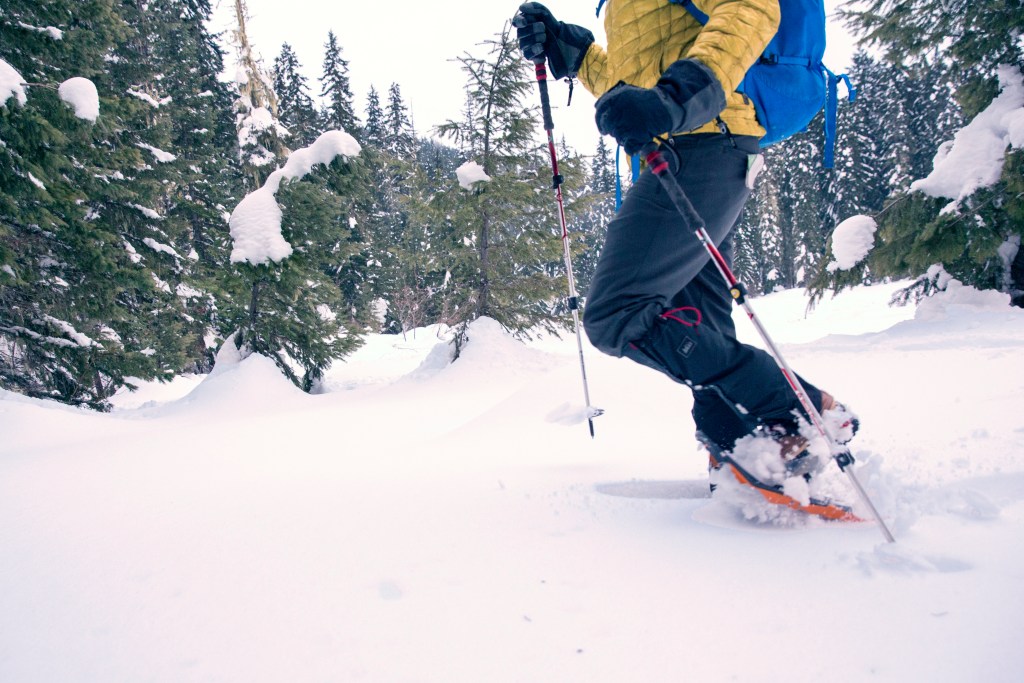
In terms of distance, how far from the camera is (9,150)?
575 centimetres

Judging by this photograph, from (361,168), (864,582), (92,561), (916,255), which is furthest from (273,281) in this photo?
(916,255)

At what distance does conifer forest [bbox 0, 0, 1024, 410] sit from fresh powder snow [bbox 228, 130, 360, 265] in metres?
0.15

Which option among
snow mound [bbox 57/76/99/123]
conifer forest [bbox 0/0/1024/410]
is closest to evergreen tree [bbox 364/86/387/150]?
conifer forest [bbox 0/0/1024/410]

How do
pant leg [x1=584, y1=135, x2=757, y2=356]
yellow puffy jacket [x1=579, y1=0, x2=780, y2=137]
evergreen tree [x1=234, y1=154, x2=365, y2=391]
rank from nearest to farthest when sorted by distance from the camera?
1. yellow puffy jacket [x1=579, y1=0, x2=780, y2=137]
2. pant leg [x1=584, y1=135, x2=757, y2=356]
3. evergreen tree [x1=234, y1=154, x2=365, y2=391]

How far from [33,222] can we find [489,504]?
7.70 m

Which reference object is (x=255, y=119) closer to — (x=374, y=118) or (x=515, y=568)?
(x=515, y=568)

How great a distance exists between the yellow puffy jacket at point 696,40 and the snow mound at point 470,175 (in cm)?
830

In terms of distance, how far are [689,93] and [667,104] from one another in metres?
0.09

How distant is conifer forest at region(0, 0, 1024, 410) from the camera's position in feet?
22.8

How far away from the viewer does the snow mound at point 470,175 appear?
33.8 feet

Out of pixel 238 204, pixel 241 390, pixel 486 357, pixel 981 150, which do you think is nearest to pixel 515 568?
pixel 241 390

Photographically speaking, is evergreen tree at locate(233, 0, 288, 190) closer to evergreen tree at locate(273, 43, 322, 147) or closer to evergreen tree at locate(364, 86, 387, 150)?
evergreen tree at locate(273, 43, 322, 147)

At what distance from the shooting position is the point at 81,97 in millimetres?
6074

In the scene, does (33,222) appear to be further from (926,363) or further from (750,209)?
(750,209)
